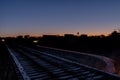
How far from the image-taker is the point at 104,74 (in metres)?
9.40

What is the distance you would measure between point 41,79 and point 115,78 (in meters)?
3.03

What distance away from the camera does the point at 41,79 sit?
9.35m

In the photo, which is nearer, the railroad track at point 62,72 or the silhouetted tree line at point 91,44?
the railroad track at point 62,72

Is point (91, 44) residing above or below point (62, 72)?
below

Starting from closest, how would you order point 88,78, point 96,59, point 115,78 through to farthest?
point 115,78
point 88,78
point 96,59

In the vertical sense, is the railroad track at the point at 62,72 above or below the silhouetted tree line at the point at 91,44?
above

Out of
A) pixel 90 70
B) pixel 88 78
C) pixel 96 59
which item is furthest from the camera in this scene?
pixel 96 59

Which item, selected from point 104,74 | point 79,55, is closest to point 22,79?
point 104,74

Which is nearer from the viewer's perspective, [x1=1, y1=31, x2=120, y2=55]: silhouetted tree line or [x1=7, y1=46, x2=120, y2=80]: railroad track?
[x1=7, y1=46, x2=120, y2=80]: railroad track

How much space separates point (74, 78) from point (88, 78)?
1.87ft

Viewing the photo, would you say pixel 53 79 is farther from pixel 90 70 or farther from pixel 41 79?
pixel 90 70

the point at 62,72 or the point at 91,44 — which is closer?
the point at 62,72

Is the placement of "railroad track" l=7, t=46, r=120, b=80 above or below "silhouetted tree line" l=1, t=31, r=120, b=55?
above

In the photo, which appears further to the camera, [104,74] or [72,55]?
[72,55]
